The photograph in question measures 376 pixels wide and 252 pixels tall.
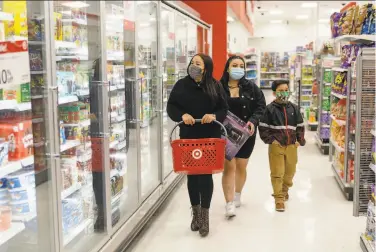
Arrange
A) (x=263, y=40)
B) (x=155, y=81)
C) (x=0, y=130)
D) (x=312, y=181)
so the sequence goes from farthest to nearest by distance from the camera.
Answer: (x=263, y=40)
(x=312, y=181)
(x=155, y=81)
(x=0, y=130)

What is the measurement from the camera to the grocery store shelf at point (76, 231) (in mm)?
3139

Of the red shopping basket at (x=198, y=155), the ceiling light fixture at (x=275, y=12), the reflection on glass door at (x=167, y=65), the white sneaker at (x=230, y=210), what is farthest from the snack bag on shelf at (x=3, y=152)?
the ceiling light fixture at (x=275, y=12)

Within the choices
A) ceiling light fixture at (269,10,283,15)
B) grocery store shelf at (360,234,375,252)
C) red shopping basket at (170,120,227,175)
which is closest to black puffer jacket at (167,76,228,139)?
red shopping basket at (170,120,227,175)

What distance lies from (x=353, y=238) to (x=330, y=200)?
4.03ft

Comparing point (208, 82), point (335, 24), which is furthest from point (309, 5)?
point (208, 82)

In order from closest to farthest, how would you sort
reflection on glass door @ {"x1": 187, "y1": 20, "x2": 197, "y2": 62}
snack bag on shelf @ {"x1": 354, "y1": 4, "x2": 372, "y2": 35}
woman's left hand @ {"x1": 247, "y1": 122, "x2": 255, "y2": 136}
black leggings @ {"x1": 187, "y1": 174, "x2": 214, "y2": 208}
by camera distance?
black leggings @ {"x1": 187, "y1": 174, "x2": 214, "y2": 208} < woman's left hand @ {"x1": 247, "y1": 122, "x2": 255, "y2": 136} < snack bag on shelf @ {"x1": 354, "y1": 4, "x2": 372, "y2": 35} < reflection on glass door @ {"x1": 187, "y1": 20, "x2": 197, "y2": 62}

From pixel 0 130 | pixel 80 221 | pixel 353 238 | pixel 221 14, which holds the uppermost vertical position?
pixel 221 14

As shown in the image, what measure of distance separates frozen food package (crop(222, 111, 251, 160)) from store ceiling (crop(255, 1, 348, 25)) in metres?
14.0

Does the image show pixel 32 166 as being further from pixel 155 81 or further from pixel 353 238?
pixel 353 238

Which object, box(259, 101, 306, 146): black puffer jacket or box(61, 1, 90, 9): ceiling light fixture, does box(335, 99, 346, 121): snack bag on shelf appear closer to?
box(259, 101, 306, 146): black puffer jacket

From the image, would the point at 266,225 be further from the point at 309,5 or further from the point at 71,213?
the point at 309,5

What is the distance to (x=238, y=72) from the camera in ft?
14.3

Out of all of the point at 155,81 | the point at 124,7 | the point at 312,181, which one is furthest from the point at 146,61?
the point at 312,181

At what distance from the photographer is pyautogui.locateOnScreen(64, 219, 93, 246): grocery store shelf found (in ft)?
10.3
